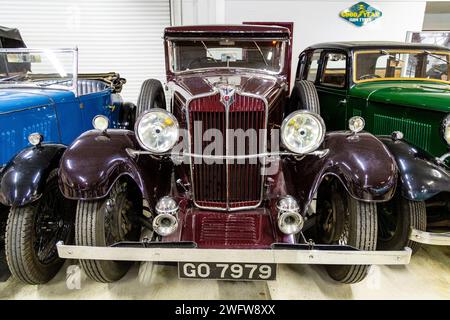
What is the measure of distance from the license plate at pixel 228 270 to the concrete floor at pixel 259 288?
1.46 feet

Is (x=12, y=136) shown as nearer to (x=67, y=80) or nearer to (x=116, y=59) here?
(x=67, y=80)

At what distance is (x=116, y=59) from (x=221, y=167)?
221 inches

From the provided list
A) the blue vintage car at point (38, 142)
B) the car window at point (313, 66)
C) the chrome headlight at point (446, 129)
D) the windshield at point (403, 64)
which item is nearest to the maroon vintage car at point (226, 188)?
the blue vintage car at point (38, 142)

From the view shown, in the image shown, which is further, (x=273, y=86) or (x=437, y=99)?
(x=437, y=99)

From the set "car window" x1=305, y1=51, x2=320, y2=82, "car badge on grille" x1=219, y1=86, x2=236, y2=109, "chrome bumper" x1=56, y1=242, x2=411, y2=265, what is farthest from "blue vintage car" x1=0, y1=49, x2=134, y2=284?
"car window" x1=305, y1=51, x2=320, y2=82

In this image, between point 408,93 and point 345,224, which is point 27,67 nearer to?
point 345,224

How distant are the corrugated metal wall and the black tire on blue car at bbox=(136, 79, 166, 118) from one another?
4214mm

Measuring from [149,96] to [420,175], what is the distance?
2092mm

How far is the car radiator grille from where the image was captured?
2047mm

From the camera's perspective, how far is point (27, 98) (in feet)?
9.82

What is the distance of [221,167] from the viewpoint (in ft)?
6.97

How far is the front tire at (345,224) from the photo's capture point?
1.95 m
